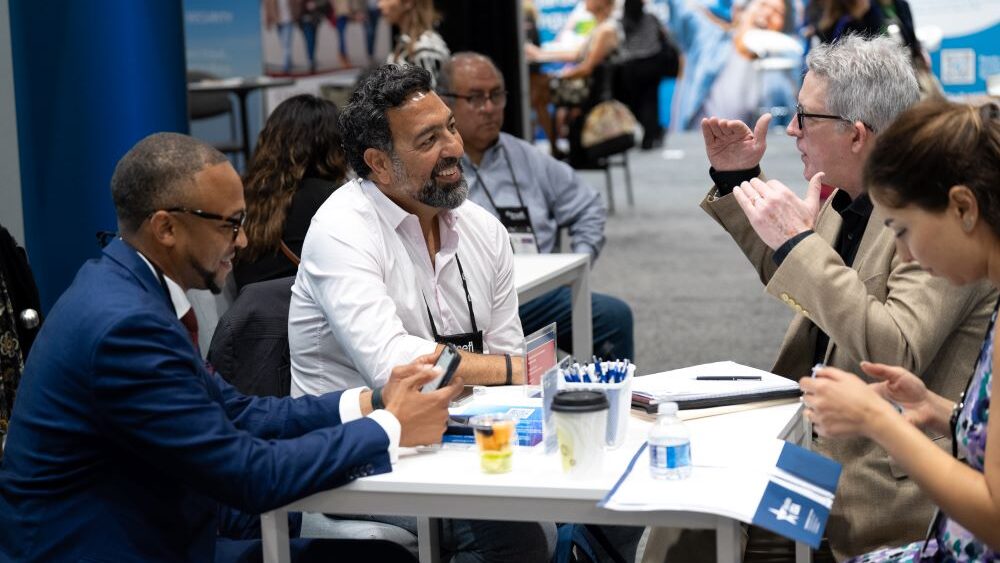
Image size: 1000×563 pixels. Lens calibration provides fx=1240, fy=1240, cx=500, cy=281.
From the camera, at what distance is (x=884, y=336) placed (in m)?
2.40

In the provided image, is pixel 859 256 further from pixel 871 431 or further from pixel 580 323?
pixel 580 323

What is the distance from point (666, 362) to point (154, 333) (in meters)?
4.11

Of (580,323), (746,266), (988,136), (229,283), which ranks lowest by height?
(746,266)

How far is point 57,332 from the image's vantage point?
80.4 inches

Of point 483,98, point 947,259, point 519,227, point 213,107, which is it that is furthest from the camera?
point 213,107

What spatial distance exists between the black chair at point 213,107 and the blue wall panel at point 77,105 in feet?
7.83

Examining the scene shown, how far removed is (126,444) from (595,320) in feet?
10.2

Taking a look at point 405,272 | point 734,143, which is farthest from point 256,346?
point 734,143

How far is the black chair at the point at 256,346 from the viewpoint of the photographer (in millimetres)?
3078

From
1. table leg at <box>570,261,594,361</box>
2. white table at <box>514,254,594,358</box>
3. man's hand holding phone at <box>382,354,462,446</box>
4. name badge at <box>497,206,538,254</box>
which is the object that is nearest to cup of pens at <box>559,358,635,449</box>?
man's hand holding phone at <box>382,354,462,446</box>

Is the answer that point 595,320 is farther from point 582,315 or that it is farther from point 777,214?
point 777,214

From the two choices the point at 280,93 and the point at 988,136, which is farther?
the point at 280,93

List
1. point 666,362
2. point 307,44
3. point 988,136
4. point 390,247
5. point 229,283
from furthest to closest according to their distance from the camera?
point 307,44, point 666,362, point 229,283, point 390,247, point 988,136

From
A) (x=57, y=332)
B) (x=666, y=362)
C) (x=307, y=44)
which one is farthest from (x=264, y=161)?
(x=307, y=44)
